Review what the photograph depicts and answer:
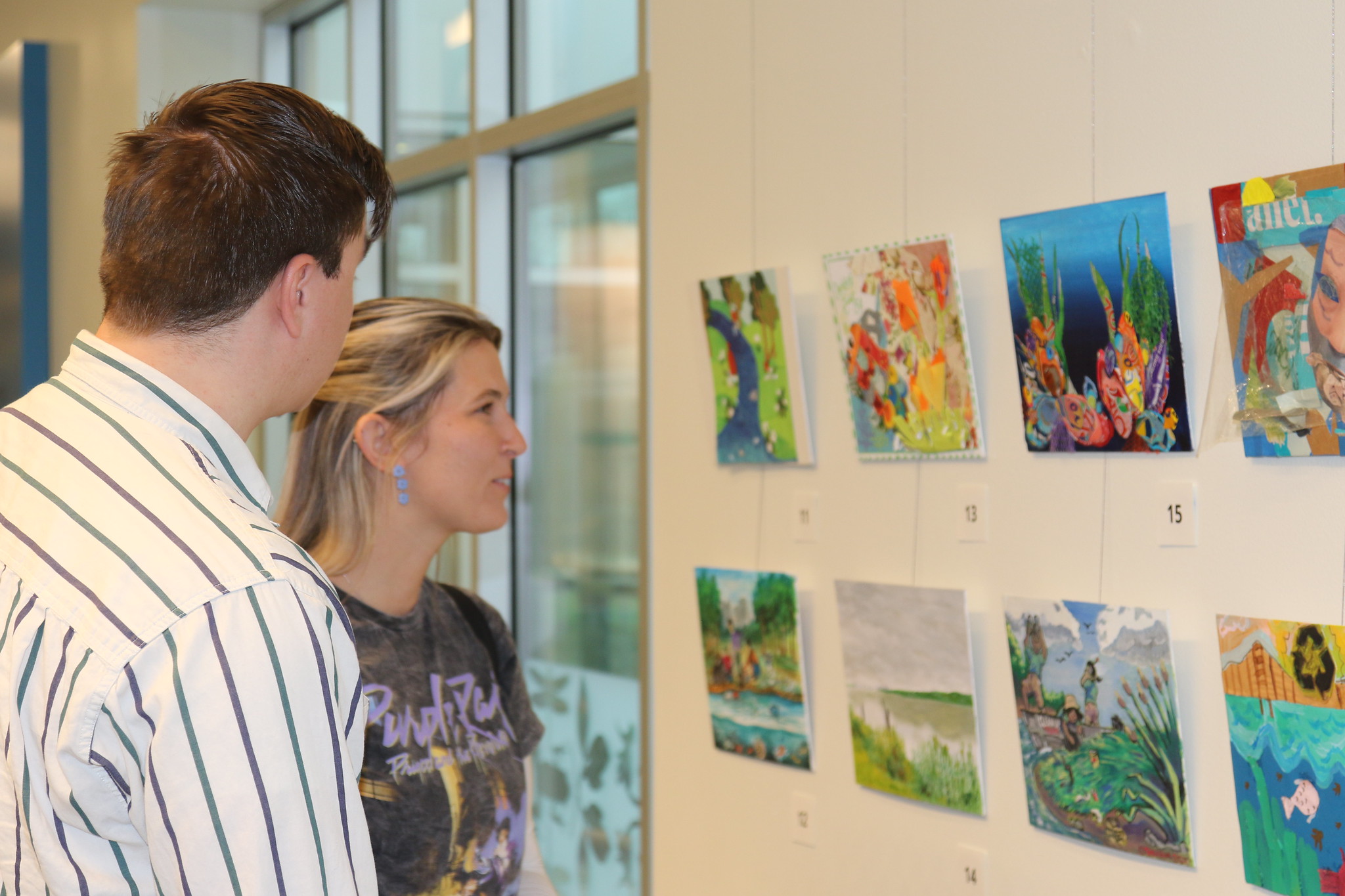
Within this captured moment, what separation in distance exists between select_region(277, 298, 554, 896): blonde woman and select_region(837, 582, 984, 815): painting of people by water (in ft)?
1.80

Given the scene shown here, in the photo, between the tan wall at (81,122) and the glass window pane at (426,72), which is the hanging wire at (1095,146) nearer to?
the glass window pane at (426,72)

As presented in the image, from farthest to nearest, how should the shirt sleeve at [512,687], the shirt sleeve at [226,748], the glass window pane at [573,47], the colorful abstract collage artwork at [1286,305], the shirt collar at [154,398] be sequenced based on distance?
the glass window pane at [573,47], the shirt sleeve at [512,687], the colorful abstract collage artwork at [1286,305], the shirt collar at [154,398], the shirt sleeve at [226,748]

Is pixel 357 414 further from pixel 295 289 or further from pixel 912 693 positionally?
pixel 912 693

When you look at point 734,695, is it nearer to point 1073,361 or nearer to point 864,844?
point 864,844

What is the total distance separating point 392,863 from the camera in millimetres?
1600

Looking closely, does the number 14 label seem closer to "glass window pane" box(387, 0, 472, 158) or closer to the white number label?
the white number label

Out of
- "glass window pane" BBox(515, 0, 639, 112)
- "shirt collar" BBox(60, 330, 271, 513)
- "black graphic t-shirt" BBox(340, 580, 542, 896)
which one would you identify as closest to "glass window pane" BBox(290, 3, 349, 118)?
"glass window pane" BBox(515, 0, 639, 112)

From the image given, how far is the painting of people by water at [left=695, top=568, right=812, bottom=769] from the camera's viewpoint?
2.12 meters

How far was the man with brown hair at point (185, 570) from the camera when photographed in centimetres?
81

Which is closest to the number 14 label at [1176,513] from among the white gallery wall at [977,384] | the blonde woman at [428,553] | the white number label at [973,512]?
the white gallery wall at [977,384]

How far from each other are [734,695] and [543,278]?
1.55 m

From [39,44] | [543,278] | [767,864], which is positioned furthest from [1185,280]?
[39,44]

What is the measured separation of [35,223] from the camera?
4.98 meters

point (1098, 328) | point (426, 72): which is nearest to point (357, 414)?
point (1098, 328)
